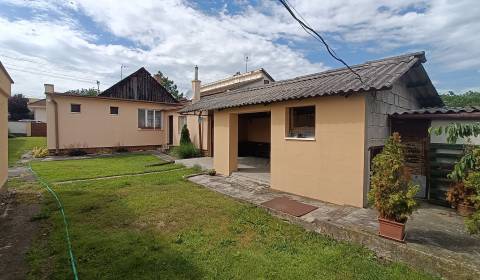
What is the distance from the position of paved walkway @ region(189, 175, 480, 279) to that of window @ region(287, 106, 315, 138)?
79.9 inches

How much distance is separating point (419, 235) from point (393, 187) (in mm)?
1120

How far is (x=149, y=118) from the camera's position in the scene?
20.8 m

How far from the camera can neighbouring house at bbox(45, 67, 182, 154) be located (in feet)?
55.1

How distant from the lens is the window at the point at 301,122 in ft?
26.5

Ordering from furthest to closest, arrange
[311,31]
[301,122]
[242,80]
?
[242,80]
[301,122]
[311,31]

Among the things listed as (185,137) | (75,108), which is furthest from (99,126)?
(185,137)

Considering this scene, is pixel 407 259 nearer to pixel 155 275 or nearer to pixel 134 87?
pixel 155 275

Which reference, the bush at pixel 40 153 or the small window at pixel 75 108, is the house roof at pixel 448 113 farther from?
the bush at pixel 40 153

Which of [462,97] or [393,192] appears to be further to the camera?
[462,97]

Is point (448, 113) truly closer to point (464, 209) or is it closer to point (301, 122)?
point (464, 209)

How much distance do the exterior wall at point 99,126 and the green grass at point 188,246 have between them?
1165cm

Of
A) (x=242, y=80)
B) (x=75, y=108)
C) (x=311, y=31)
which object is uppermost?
(x=242, y=80)

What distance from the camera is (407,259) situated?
13.4 ft

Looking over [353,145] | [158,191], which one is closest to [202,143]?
[158,191]
